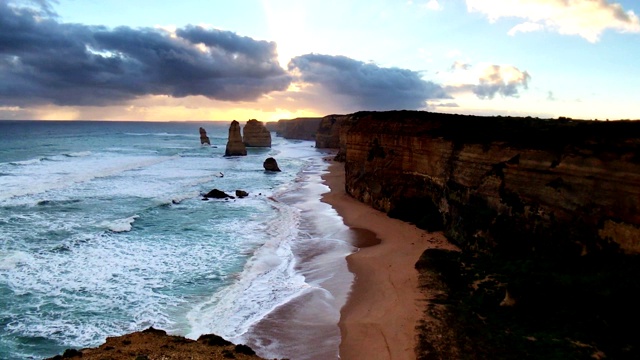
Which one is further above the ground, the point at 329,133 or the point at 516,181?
the point at 329,133

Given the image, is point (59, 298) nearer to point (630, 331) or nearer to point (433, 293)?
point (433, 293)

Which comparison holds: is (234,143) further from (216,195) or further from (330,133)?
(216,195)

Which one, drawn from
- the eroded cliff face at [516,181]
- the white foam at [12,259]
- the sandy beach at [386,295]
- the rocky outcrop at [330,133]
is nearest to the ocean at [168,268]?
the white foam at [12,259]

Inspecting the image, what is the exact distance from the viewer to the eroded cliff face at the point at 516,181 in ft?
50.0

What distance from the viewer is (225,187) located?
47.9 meters

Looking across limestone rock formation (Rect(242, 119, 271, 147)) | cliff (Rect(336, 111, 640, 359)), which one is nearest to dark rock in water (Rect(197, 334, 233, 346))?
cliff (Rect(336, 111, 640, 359))

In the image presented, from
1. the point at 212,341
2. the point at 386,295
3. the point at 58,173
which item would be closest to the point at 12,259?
the point at 212,341

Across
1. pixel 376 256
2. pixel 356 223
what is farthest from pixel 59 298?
pixel 356 223

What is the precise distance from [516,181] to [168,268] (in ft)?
59.4

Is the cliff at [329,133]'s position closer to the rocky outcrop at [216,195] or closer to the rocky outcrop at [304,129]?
the rocky outcrop at [304,129]

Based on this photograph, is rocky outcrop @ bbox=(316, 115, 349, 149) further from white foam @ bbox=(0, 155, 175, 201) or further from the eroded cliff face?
the eroded cliff face

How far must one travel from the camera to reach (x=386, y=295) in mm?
17391

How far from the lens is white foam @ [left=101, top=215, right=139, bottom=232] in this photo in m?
28.0

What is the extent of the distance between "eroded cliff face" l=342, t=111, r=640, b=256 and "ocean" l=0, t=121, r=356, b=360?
6559 millimetres
